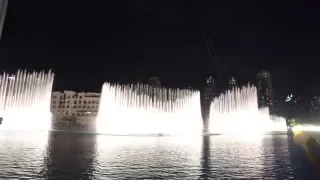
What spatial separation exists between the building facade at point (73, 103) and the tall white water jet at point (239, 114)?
89.3 metres

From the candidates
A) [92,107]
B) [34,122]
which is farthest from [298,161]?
[92,107]

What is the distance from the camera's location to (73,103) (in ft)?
477

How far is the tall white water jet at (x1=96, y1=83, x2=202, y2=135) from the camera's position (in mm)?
54531

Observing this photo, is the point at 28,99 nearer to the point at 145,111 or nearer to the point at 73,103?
the point at 145,111

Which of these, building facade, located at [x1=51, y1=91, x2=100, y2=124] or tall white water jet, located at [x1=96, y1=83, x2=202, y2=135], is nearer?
tall white water jet, located at [x1=96, y1=83, x2=202, y2=135]

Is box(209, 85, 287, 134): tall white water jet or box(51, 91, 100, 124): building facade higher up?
box(51, 91, 100, 124): building facade

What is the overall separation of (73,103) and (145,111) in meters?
94.1

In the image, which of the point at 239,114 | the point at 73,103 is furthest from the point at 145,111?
the point at 73,103

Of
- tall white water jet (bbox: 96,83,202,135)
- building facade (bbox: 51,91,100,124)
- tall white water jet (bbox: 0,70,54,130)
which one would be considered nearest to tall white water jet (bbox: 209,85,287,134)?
tall white water jet (bbox: 96,83,202,135)

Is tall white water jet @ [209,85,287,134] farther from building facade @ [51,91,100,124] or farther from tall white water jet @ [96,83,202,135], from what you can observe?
building facade @ [51,91,100,124]

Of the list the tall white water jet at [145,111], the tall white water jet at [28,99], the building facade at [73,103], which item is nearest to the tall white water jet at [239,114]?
the tall white water jet at [145,111]

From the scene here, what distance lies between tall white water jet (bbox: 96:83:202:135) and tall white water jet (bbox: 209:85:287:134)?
5.67m

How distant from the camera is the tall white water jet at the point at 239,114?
59438 millimetres

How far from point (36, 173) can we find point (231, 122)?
2081 inches
